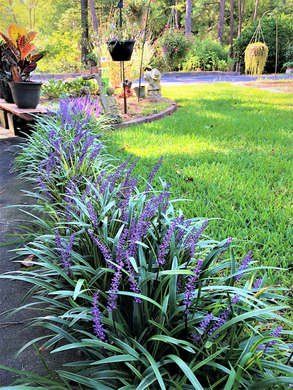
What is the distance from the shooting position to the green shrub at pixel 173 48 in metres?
14.7

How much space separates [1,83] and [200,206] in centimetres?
390

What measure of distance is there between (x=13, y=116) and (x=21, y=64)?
0.61m

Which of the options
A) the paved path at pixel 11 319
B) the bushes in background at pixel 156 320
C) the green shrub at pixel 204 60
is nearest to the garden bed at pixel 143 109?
the paved path at pixel 11 319

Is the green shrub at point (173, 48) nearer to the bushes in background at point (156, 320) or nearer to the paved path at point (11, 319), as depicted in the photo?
the paved path at point (11, 319)

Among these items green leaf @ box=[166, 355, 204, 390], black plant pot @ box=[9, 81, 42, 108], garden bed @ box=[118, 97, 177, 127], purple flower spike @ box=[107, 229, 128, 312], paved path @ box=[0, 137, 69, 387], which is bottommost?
paved path @ box=[0, 137, 69, 387]

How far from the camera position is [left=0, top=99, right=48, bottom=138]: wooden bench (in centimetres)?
408

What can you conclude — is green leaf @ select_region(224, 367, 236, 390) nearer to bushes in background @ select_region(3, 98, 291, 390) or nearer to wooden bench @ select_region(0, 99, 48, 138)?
bushes in background @ select_region(3, 98, 291, 390)

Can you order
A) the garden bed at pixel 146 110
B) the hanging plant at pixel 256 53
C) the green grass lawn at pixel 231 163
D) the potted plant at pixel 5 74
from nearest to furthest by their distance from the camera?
the green grass lawn at pixel 231 163
the potted plant at pixel 5 74
the garden bed at pixel 146 110
the hanging plant at pixel 256 53

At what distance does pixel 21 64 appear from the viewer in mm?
4355

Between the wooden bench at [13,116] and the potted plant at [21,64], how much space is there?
125 mm

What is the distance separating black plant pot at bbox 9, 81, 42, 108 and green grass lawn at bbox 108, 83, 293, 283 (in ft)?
3.25

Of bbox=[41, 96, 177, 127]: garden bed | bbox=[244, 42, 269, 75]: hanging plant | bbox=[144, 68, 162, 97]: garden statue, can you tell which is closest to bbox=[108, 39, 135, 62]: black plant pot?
bbox=[41, 96, 177, 127]: garden bed

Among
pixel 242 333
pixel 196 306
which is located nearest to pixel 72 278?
pixel 196 306

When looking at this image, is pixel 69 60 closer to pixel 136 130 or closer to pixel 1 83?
pixel 1 83
